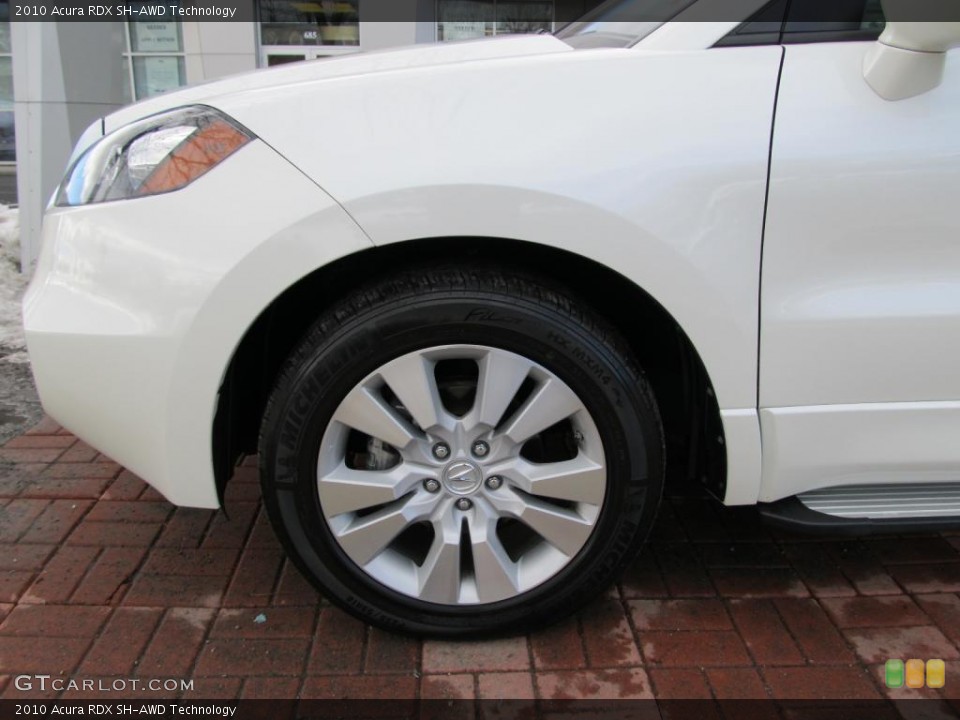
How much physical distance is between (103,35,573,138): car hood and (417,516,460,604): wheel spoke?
1.13 metres

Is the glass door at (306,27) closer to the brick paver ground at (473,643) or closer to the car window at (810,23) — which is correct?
the brick paver ground at (473,643)

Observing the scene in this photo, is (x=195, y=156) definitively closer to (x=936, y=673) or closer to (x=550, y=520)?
(x=550, y=520)

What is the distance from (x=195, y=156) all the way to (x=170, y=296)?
331 mm

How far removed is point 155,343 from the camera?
1.76 m

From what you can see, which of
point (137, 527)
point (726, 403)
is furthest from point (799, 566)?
point (137, 527)

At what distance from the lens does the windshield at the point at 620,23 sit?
186cm

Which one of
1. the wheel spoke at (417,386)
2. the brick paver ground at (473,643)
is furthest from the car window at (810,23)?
the brick paver ground at (473,643)

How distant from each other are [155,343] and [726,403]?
1354 mm

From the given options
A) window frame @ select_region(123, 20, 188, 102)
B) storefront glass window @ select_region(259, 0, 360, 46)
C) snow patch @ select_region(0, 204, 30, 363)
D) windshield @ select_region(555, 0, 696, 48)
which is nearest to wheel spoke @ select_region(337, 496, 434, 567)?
windshield @ select_region(555, 0, 696, 48)

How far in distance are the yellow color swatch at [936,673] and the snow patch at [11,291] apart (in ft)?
13.7

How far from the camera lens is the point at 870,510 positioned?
1938mm

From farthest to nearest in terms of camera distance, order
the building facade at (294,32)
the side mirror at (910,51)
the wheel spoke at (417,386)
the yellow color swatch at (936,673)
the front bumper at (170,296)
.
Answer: the building facade at (294,32) → the yellow color swatch at (936,673) → the wheel spoke at (417,386) → the front bumper at (170,296) → the side mirror at (910,51)

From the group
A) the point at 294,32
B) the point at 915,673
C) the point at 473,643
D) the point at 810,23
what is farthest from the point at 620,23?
the point at 294,32

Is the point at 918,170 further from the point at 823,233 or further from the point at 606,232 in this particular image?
the point at 606,232
